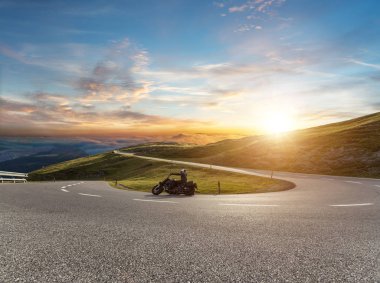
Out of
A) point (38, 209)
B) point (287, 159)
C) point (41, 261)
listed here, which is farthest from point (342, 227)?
point (287, 159)

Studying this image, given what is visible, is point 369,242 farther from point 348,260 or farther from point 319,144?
point 319,144

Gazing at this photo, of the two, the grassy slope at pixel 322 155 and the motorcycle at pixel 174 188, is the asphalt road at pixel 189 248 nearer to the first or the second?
the motorcycle at pixel 174 188

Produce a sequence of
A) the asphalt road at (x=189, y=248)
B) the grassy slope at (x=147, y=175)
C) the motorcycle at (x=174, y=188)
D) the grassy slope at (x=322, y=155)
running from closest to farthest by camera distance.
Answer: the asphalt road at (x=189, y=248) < the motorcycle at (x=174, y=188) < the grassy slope at (x=147, y=175) < the grassy slope at (x=322, y=155)

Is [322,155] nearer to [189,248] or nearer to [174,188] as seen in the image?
[174,188]

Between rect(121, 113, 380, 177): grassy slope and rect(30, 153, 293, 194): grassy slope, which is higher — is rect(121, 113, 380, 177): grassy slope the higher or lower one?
the higher one

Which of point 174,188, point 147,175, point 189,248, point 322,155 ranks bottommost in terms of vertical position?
point 147,175

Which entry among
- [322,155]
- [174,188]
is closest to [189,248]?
[174,188]

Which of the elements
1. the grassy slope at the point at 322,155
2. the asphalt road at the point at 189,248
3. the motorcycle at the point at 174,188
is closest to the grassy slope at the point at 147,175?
the motorcycle at the point at 174,188

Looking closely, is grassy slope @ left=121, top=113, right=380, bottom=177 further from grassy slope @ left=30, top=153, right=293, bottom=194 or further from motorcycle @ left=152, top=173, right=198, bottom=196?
motorcycle @ left=152, top=173, right=198, bottom=196

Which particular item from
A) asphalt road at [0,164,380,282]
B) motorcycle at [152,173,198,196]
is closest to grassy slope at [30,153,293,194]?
motorcycle at [152,173,198,196]

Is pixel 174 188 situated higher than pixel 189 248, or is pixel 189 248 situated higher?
pixel 189 248

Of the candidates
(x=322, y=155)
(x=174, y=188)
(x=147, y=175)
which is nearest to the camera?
(x=174, y=188)

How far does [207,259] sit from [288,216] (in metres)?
4.83

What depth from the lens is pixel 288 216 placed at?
30.3 feet
